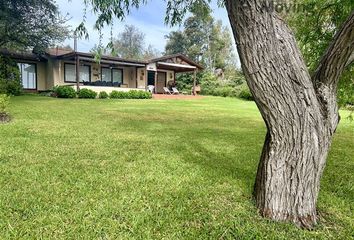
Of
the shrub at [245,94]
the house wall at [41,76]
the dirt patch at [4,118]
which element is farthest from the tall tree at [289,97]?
the house wall at [41,76]

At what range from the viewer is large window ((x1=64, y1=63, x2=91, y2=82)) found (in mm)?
22845

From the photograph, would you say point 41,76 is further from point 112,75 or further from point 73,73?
point 112,75

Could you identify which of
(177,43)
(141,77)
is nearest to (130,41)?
(177,43)

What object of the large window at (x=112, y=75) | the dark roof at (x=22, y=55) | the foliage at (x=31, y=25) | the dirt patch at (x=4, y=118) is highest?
the foliage at (x=31, y=25)

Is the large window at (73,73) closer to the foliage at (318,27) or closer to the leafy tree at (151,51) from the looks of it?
the foliage at (318,27)

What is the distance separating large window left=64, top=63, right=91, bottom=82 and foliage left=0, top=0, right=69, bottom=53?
3.39 m

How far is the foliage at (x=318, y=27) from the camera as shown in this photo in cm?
477

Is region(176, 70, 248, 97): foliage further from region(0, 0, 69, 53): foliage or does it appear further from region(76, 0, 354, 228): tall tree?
region(76, 0, 354, 228): tall tree

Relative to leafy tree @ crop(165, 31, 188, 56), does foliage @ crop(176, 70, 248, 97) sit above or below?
below

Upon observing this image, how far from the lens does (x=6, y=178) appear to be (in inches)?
150

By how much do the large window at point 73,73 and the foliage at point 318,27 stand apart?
2058cm

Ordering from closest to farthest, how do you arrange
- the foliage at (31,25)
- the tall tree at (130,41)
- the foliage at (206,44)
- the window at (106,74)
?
1. the foliage at (31,25)
2. the window at (106,74)
3. the foliage at (206,44)
4. the tall tree at (130,41)

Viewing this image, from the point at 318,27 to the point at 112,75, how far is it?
22.2m

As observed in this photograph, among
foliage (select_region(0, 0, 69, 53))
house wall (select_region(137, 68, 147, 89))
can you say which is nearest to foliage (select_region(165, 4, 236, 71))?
house wall (select_region(137, 68, 147, 89))
